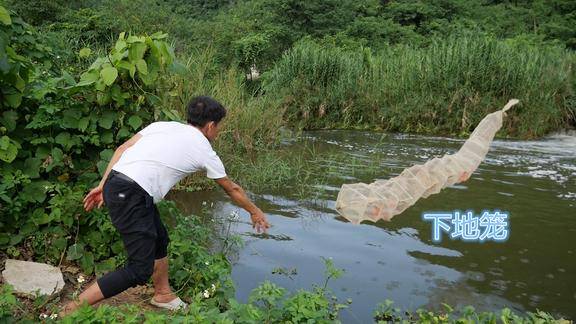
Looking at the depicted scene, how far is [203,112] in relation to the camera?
328 cm

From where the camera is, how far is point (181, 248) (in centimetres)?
393

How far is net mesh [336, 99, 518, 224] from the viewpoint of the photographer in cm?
489

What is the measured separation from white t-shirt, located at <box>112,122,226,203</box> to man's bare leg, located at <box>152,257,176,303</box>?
1.78 feet

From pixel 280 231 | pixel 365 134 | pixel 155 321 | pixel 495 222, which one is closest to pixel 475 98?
pixel 365 134

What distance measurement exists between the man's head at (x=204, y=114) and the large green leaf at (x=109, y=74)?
0.91 metres

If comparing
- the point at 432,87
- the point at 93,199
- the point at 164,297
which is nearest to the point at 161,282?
the point at 164,297

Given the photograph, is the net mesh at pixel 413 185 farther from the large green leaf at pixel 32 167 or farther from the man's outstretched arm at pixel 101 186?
the large green leaf at pixel 32 167

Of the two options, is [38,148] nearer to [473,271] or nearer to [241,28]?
[473,271]

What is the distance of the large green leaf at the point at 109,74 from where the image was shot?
387 centimetres

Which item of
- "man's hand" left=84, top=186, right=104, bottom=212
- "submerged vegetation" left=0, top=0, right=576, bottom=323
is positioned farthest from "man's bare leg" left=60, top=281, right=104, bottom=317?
"man's hand" left=84, top=186, right=104, bottom=212

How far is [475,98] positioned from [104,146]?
11108 millimetres

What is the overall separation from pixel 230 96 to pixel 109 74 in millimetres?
5127

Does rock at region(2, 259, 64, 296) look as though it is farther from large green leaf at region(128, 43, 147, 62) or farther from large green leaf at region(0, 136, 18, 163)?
large green leaf at region(128, 43, 147, 62)

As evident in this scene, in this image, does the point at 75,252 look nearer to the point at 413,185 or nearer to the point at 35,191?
the point at 35,191
